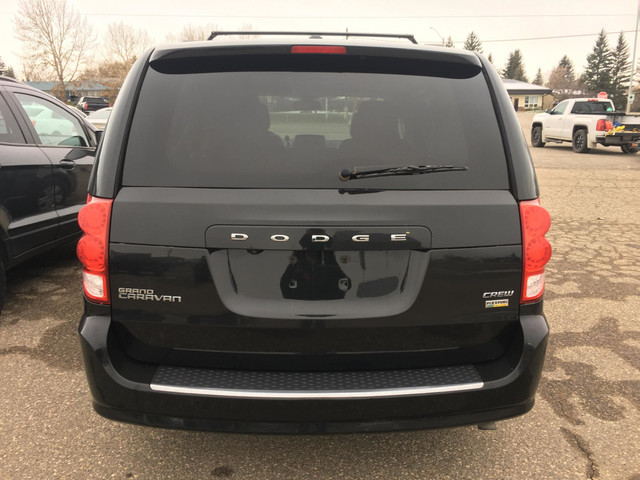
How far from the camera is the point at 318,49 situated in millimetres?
2002

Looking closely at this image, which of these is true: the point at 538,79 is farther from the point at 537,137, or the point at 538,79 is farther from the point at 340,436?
the point at 340,436

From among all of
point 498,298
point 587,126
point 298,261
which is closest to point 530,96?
point 587,126

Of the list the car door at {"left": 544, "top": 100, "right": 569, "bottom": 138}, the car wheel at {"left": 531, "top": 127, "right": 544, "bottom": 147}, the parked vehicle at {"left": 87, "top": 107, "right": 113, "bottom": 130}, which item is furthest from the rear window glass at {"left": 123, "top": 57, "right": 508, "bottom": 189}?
the car wheel at {"left": 531, "top": 127, "right": 544, "bottom": 147}

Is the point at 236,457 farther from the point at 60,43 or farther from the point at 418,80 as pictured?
the point at 60,43

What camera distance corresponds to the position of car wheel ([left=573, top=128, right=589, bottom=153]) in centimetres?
1724

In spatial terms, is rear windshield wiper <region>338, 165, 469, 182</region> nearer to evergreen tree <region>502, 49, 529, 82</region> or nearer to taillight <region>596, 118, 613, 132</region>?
taillight <region>596, 118, 613, 132</region>

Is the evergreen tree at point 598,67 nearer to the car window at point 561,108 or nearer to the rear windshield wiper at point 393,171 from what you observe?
the car window at point 561,108

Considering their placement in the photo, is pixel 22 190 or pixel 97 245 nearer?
pixel 97 245

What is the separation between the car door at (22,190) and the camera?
3891 millimetres

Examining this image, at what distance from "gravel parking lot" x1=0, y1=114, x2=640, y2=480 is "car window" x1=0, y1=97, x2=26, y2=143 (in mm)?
1354

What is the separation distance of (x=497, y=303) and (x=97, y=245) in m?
1.50

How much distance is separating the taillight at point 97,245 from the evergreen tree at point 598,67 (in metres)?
93.0

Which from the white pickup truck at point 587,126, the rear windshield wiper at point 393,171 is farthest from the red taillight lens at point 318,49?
the white pickup truck at point 587,126

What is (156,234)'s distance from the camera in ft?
6.04
